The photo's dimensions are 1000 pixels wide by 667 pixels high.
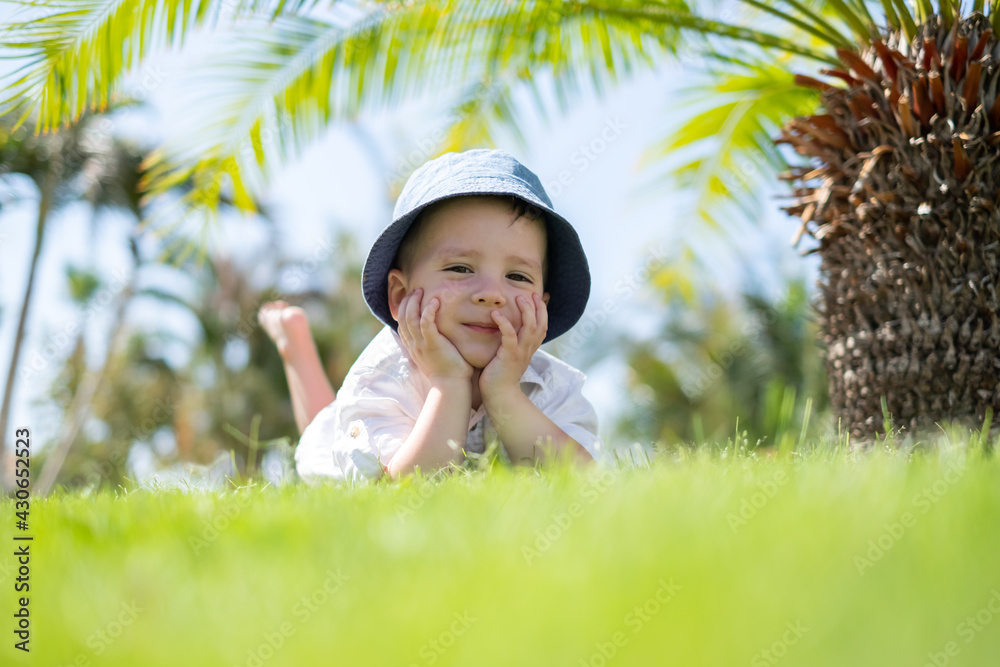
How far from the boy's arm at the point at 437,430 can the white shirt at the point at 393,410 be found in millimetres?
120

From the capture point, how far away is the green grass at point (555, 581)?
75cm

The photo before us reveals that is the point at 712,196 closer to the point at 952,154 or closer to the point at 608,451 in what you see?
the point at 952,154

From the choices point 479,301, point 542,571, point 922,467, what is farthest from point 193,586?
point 479,301

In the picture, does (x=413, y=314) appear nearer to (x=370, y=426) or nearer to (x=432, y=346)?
(x=432, y=346)

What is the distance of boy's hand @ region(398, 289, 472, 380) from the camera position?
2451mm

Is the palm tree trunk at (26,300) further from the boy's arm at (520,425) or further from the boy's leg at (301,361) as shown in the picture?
the boy's arm at (520,425)

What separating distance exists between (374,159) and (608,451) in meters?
15.4

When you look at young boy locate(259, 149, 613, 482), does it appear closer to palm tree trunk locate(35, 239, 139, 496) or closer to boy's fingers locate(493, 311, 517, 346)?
boy's fingers locate(493, 311, 517, 346)

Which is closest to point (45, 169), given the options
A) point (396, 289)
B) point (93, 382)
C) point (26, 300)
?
point (26, 300)

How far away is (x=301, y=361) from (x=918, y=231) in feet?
8.74

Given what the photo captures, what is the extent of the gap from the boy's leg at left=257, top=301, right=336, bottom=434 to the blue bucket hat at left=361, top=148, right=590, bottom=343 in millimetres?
795

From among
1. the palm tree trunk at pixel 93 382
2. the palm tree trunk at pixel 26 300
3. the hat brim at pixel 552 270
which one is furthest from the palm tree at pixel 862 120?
the palm tree trunk at pixel 93 382

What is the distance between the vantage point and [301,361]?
362 cm

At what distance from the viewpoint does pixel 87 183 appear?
1502cm
